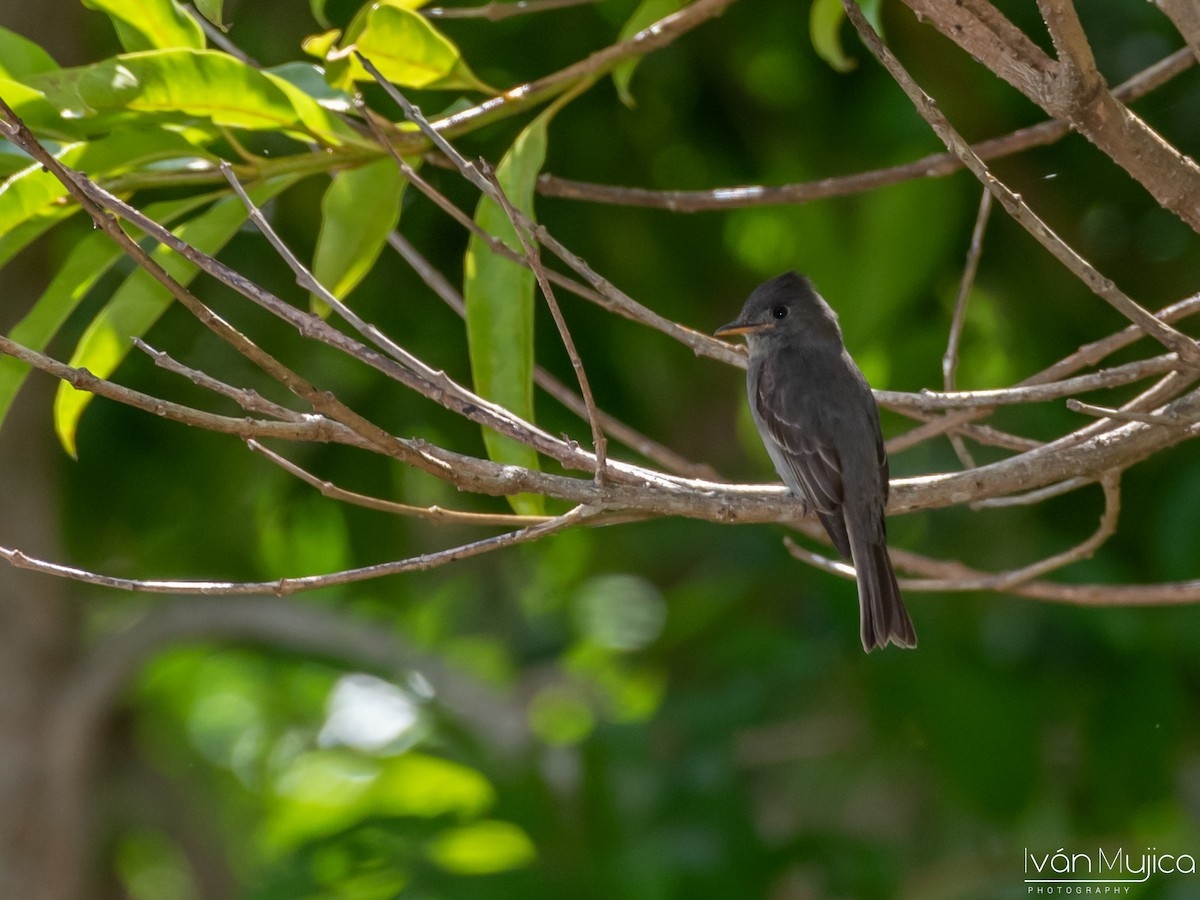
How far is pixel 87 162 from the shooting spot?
9.12 ft

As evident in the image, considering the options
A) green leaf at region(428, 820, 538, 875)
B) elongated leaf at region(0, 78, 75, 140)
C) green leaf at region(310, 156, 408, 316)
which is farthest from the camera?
green leaf at region(428, 820, 538, 875)

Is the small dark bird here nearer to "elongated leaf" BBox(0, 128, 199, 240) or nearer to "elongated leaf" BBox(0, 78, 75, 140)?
"elongated leaf" BBox(0, 128, 199, 240)

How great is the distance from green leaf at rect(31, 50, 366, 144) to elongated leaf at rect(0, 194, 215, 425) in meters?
0.23

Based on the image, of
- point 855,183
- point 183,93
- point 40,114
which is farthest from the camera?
point 855,183

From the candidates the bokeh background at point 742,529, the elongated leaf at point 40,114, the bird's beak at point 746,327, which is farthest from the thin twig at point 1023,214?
the bokeh background at point 742,529

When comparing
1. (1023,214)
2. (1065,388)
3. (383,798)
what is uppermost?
(383,798)

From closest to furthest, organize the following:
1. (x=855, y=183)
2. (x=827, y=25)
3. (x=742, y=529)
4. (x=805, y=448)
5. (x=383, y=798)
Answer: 1. (x=827, y=25)
2. (x=855, y=183)
3. (x=805, y=448)
4. (x=742, y=529)
5. (x=383, y=798)

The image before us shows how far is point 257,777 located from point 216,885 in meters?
1.84

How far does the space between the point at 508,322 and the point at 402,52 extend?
0.65m

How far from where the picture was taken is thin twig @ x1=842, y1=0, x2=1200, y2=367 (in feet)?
6.48

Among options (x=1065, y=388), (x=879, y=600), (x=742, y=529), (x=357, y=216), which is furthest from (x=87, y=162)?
(x=742, y=529)

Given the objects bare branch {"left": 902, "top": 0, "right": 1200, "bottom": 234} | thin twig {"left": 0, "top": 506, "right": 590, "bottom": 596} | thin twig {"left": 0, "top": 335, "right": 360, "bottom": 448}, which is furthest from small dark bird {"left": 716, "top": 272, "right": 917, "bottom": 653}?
thin twig {"left": 0, "top": 335, "right": 360, "bottom": 448}

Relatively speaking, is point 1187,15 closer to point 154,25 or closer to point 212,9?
point 212,9

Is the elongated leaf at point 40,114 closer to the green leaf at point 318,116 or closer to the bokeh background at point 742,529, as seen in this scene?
the green leaf at point 318,116
